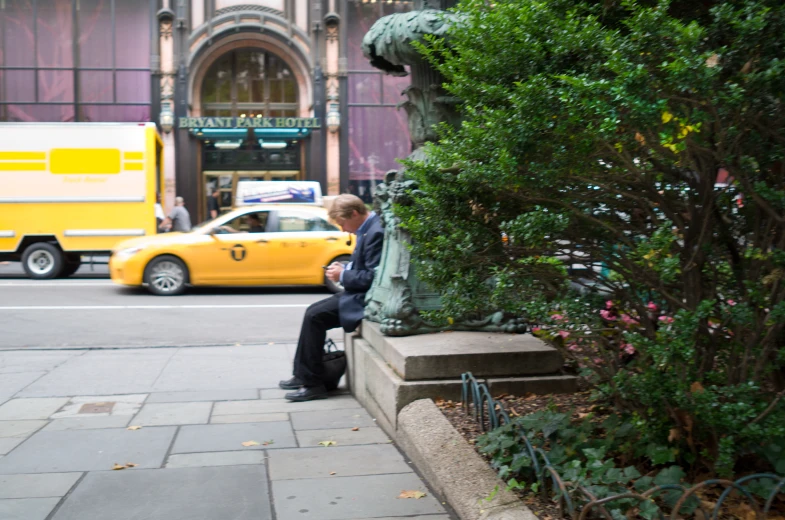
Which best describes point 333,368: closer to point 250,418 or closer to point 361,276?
point 361,276

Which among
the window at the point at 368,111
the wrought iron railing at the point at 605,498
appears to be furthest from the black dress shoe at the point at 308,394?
the window at the point at 368,111

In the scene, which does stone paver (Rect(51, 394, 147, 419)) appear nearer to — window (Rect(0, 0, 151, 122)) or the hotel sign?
the hotel sign

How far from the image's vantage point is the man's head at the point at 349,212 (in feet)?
20.8

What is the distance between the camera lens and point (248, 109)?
27.0 metres

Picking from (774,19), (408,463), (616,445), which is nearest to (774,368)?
(616,445)

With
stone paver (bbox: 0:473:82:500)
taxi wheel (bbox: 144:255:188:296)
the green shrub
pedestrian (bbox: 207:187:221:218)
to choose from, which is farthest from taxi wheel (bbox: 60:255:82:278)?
the green shrub

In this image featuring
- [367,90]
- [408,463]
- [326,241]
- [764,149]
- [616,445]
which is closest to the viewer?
[764,149]

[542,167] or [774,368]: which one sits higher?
[542,167]

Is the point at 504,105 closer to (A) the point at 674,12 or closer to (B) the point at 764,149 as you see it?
(A) the point at 674,12

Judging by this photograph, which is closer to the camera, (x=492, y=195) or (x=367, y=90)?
(x=492, y=195)

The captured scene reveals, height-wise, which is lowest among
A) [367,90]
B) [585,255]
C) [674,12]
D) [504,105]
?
[585,255]

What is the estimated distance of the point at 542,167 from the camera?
122 inches

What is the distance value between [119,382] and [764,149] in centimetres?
553

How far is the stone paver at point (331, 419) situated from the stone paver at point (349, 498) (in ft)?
3.91
